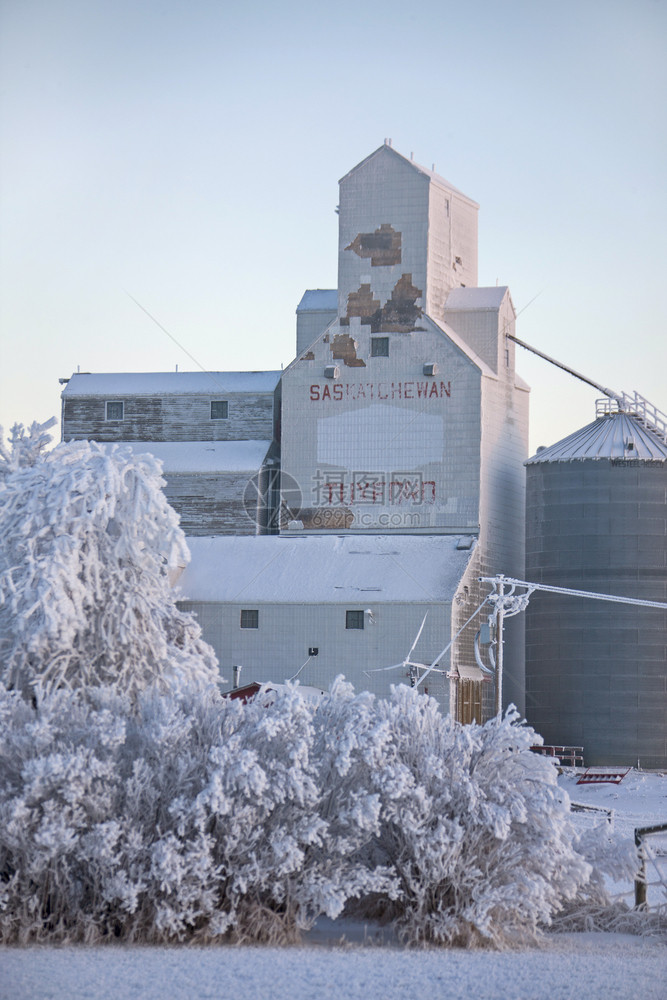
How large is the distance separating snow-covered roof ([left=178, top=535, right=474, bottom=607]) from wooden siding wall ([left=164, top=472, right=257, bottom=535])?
251 cm

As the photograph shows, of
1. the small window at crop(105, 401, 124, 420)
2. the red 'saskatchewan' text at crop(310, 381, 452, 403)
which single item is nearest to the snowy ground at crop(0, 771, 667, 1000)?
the red 'saskatchewan' text at crop(310, 381, 452, 403)

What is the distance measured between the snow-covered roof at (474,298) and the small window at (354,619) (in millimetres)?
12928

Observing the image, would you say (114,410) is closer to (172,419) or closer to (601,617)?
(172,419)

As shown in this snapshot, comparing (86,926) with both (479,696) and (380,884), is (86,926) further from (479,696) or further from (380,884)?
(479,696)

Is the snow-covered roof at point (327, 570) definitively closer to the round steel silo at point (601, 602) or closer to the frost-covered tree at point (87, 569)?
the round steel silo at point (601, 602)

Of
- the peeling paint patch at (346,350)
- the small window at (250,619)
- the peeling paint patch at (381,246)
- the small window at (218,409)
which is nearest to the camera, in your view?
the small window at (250,619)

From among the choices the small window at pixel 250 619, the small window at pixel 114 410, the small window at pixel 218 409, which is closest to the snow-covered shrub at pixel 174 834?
the small window at pixel 250 619

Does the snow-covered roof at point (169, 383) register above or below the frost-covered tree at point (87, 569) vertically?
above

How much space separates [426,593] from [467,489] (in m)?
6.44

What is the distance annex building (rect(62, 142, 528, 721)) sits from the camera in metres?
46.4

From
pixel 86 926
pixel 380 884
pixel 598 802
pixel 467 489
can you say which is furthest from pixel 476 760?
pixel 467 489

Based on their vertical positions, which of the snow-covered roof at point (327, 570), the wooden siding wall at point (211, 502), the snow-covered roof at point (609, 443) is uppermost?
the snow-covered roof at point (609, 443)

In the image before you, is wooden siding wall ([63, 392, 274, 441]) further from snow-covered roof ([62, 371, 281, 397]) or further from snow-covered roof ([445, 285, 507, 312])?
snow-covered roof ([445, 285, 507, 312])

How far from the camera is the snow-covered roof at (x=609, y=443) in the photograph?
4650cm
